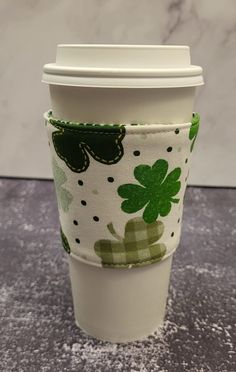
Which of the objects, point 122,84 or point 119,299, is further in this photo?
point 119,299

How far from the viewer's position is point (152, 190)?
462 millimetres

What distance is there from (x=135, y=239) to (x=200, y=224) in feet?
1.27

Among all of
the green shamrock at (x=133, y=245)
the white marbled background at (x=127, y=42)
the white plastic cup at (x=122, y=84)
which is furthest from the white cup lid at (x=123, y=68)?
the white marbled background at (x=127, y=42)

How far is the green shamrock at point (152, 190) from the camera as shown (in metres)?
0.45

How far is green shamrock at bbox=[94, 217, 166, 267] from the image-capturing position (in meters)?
0.48

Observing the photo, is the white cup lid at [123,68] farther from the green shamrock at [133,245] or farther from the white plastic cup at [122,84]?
the green shamrock at [133,245]

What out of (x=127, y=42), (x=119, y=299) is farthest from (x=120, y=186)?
(x=127, y=42)

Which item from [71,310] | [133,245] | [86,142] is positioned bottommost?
[71,310]

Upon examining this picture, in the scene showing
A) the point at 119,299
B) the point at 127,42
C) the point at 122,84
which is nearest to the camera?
the point at 122,84

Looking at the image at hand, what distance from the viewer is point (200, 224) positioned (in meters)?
0.84

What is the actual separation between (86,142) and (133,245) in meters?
0.13

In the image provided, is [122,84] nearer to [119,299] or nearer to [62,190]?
[62,190]

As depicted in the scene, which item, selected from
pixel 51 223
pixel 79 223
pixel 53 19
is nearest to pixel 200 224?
pixel 51 223

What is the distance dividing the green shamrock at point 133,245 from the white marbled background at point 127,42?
55 cm
